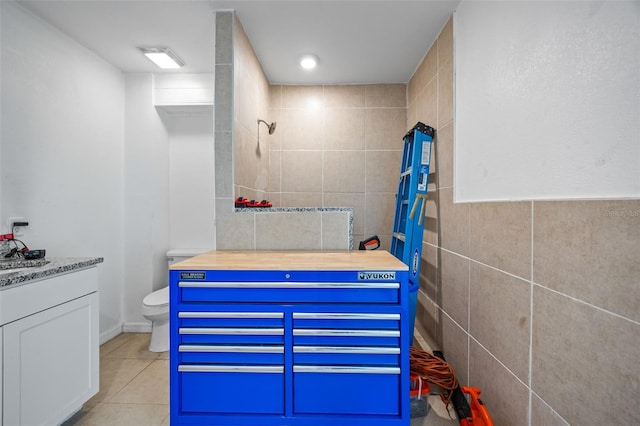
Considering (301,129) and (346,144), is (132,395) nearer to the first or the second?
(301,129)

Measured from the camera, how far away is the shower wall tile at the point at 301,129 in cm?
314

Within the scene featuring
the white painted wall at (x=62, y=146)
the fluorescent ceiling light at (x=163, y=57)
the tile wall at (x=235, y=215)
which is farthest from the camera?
the fluorescent ceiling light at (x=163, y=57)

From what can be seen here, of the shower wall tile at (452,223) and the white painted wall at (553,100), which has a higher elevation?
the white painted wall at (553,100)

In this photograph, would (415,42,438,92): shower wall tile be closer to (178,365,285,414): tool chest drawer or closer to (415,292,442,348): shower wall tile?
(415,292,442,348): shower wall tile

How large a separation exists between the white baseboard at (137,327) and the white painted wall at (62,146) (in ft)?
0.26

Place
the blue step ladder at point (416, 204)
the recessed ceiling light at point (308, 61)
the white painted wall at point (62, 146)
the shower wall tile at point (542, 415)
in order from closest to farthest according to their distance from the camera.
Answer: the shower wall tile at point (542, 415)
the white painted wall at point (62, 146)
the blue step ladder at point (416, 204)
the recessed ceiling light at point (308, 61)

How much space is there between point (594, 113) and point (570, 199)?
0.96 feet

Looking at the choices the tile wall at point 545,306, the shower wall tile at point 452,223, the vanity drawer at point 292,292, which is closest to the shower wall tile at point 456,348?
the tile wall at point 545,306

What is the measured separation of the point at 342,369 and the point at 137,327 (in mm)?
2480

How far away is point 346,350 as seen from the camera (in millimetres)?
1384

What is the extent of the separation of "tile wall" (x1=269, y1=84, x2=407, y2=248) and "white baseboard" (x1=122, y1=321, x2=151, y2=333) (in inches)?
72.7

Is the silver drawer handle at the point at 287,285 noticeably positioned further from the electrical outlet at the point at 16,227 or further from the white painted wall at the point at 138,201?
the white painted wall at the point at 138,201

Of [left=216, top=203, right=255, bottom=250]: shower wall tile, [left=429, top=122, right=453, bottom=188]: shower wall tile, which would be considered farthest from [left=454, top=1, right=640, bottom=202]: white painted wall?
Answer: [left=216, top=203, right=255, bottom=250]: shower wall tile

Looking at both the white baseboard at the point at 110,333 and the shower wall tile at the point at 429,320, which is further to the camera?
the white baseboard at the point at 110,333
